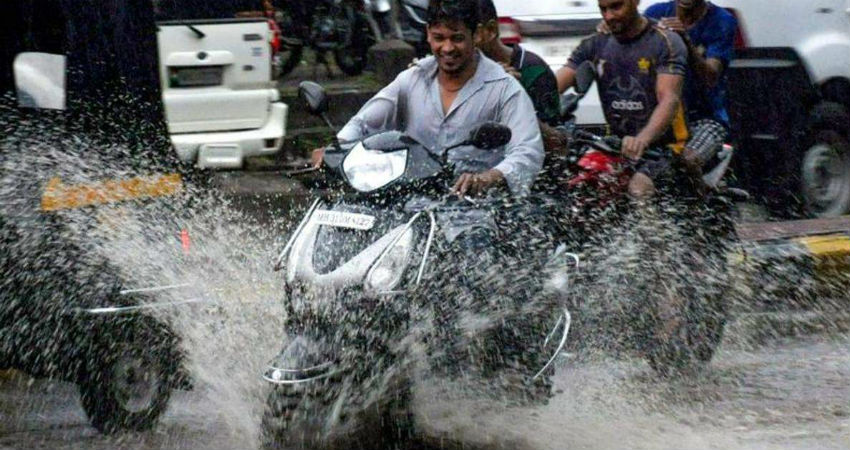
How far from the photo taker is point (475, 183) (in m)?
5.05

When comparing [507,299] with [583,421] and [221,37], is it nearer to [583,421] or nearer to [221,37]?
[583,421]

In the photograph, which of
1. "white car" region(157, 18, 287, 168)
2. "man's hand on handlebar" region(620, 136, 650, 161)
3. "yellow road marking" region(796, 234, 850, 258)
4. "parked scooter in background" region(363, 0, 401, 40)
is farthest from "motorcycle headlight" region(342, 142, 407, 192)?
"parked scooter in background" region(363, 0, 401, 40)

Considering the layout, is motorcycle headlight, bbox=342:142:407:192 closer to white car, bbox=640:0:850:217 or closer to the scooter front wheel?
the scooter front wheel

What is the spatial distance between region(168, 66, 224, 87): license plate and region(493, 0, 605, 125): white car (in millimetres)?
2207

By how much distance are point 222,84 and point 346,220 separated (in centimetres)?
630

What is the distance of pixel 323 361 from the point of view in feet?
15.1

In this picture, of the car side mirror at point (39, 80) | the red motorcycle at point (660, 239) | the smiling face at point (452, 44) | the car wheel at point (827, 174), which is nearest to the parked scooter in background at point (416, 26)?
the car wheel at point (827, 174)

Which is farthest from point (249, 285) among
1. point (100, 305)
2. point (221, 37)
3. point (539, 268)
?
point (221, 37)

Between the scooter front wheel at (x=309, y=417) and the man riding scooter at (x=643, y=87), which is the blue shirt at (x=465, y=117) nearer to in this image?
the man riding scooter at (x=643, y=87)

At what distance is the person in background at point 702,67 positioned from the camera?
22.0 ft

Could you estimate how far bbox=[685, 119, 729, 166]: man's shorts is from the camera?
6.69 meters

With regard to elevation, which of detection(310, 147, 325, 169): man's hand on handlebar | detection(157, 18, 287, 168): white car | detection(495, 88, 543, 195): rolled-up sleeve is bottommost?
detection(157, 18, 287, 168): white car

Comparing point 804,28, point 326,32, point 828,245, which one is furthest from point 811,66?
point 326,32

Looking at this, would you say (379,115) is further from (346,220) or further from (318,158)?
(346,220)
